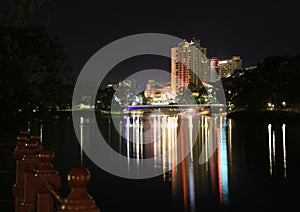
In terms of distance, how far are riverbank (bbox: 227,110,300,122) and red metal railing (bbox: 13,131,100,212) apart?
133 ft

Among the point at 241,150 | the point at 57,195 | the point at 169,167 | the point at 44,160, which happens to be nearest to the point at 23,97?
the point at 44,160

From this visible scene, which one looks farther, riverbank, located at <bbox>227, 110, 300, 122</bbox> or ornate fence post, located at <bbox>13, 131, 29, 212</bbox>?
riverbank, located at <bbox>227, 110, 300, 122</bbox>

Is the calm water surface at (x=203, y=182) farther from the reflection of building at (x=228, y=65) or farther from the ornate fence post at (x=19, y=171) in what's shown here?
the reflection of building at (x=228, y=65)

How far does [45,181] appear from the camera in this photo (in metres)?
3.00

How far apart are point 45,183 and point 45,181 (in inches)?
2.4

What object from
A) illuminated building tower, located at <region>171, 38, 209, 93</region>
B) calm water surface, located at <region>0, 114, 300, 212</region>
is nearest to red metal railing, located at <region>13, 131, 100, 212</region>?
calm water surface, located at <region>0, 114, 300, 212</region>

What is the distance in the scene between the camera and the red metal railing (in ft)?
6.70

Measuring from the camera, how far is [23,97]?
23.3 feet

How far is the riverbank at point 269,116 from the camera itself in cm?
4355

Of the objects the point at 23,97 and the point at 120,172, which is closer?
the point at 23,97

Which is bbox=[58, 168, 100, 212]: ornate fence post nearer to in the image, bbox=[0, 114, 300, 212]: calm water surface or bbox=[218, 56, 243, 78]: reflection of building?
bbox=[0, 114, 300, 212]: calm water surface

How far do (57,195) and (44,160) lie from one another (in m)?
0.57

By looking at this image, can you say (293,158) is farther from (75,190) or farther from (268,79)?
(268,79)

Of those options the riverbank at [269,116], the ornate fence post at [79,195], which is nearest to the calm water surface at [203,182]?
the ornate fence post at [79,195]
